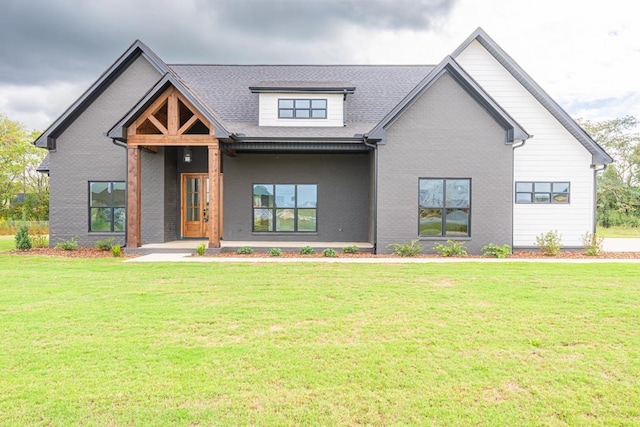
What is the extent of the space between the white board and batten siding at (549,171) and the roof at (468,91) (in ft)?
5.89

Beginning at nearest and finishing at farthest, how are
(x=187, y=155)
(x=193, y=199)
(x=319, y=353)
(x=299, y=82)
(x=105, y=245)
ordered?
1. (x=319, y=353)
2. (x=105, y=245)
3. (x=187, y=155)
4. (x=193, y=199)
5. (x=299, y=82)

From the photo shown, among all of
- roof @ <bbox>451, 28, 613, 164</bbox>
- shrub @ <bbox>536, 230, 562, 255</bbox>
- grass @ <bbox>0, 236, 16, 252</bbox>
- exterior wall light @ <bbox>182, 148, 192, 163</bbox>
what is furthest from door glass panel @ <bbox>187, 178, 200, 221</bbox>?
shrub @ <bbox>536, 230, 562, 255</bbox>

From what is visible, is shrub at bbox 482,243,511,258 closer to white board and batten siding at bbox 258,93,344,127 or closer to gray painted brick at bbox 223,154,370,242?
gray painted brick at bbox 223,154,370,242

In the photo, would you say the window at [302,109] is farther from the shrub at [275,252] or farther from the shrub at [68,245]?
the shrub at [68,245]

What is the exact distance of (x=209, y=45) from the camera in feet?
72.6

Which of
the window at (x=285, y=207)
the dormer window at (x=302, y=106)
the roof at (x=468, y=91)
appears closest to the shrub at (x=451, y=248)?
the roof at (x=468, y=91)

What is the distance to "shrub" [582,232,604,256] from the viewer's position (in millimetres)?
11602

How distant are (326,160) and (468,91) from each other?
5.38 metres

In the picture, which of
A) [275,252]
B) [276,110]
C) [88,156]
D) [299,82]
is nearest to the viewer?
[275,252]

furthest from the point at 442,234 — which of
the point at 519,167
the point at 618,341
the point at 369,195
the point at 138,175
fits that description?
the point at 138,175

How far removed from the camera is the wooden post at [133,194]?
11.4 m

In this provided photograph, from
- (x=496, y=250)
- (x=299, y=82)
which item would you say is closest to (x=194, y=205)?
(x=299, y=82)

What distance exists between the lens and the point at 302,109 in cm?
1395

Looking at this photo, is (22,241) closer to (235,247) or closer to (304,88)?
(235,247)
